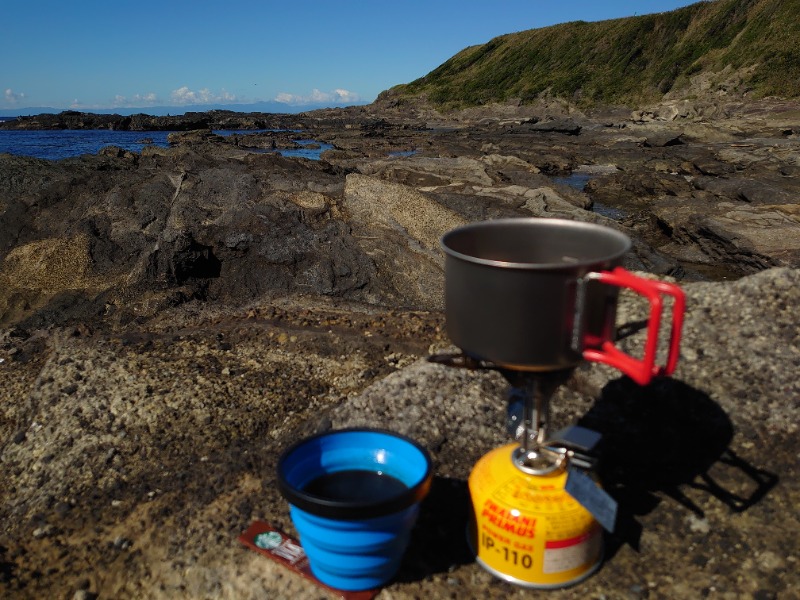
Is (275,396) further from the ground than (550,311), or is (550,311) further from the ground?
(550,311)

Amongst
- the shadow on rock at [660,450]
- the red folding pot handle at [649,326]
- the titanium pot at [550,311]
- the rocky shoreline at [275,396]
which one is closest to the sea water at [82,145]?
the rocky shoreline at [275,396]

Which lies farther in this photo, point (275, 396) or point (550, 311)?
point (275, 396)

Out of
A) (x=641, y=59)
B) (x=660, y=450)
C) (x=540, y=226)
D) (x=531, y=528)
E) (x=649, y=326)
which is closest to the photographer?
(x=649, y=326)

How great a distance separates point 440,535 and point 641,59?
62.9m

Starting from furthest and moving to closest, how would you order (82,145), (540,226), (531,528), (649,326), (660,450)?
(82,145), (660,450), (540,226), (531,528), (649,326)

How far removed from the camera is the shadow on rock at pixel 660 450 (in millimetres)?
3078

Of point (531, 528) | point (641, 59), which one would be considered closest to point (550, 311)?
point (531, 528)

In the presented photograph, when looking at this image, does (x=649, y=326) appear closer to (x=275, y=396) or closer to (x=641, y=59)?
(x=275, y=396)

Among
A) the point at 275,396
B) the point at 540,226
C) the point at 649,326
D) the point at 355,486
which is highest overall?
the point at 540,226

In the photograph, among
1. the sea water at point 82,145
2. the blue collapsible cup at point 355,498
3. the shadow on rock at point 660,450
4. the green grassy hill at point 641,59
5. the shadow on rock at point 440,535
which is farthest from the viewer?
the green grassy hill at point 641,59

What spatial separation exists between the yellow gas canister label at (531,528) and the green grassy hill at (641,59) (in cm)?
4337

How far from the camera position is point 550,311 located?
2104 millimetres

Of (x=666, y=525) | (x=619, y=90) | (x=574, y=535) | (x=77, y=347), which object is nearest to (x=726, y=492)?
(x=666, y=525)

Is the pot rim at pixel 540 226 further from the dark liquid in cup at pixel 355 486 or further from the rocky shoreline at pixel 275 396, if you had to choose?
the rocky shoreline at pixel 275 396
